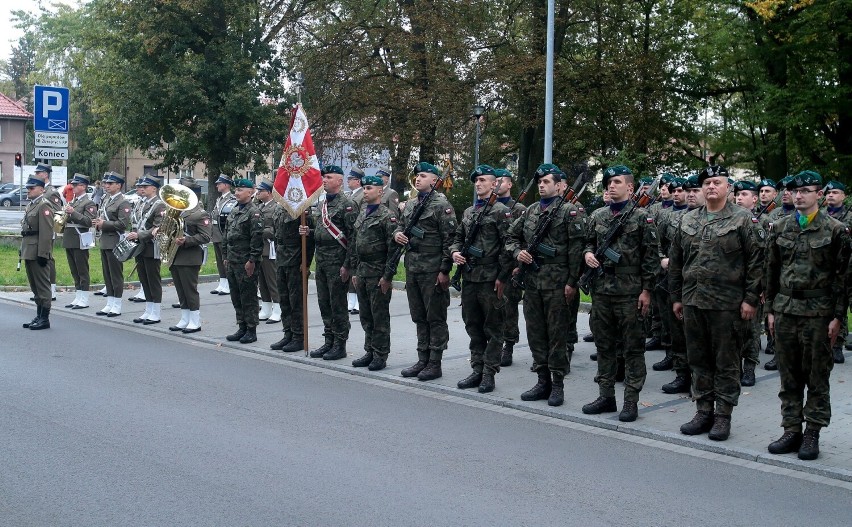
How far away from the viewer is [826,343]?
662 cm

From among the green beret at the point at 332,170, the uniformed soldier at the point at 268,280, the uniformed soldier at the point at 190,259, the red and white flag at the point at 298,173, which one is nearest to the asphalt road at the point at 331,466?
the red and white flag at the point at 298,173

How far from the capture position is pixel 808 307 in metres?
6.63

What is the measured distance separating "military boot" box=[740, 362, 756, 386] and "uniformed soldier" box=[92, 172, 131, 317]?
9674mm

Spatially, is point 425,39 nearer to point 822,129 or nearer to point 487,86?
point 487,86

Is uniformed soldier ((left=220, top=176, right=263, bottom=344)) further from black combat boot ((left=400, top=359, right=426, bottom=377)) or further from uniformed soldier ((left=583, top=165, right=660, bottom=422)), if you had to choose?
uniformed soldier ((left=583, top=165, right=660, bottom=422))

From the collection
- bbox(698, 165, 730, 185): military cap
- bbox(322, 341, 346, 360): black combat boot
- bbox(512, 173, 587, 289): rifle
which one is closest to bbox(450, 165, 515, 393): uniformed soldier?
bbox(512, 173, 587, 289): rifle

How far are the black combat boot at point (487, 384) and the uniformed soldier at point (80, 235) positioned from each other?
8.53 m

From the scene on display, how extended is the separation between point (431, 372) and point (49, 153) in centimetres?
1143

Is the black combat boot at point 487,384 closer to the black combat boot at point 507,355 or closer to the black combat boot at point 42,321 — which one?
the black combat boot at point 507,355

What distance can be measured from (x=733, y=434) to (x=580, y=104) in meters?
22.1

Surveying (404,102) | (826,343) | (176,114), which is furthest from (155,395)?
(176,114)

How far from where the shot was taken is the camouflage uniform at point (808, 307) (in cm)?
659

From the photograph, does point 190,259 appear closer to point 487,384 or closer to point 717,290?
point 487,384

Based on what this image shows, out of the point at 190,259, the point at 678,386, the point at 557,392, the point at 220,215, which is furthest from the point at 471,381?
the point at 220,215
